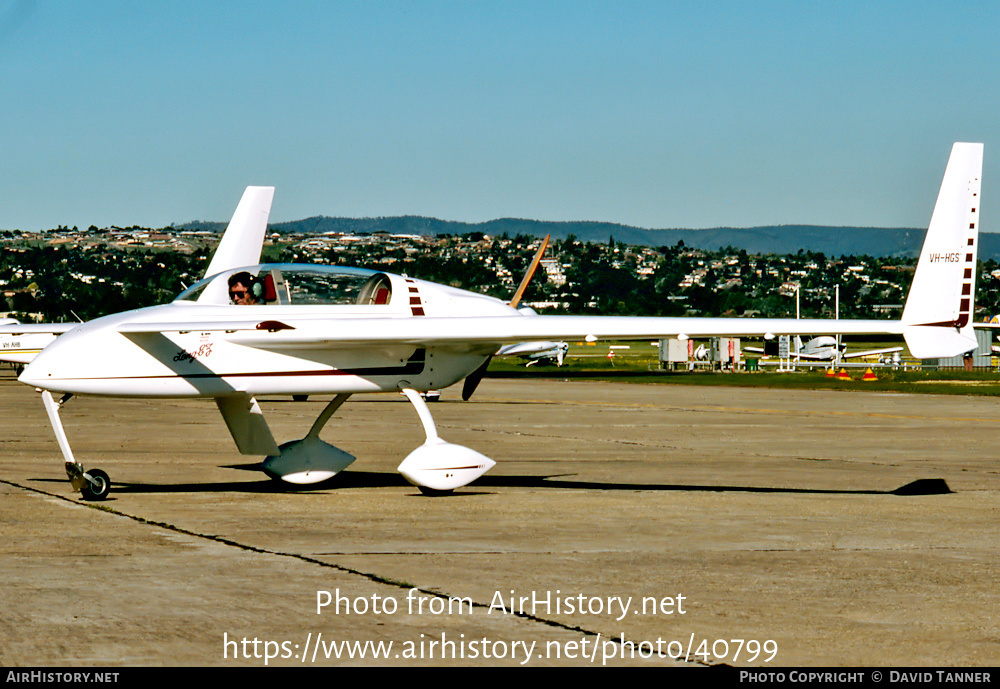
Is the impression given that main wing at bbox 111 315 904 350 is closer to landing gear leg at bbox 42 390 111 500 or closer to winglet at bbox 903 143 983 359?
winglet at bbox 903 143 983 359

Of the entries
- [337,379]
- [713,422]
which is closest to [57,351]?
[337,379]

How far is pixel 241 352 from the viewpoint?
480 inches

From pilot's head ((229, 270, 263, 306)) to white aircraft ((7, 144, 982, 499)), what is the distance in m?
0.05

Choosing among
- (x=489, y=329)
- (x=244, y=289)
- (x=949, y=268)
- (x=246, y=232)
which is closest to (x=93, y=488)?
(x=244, y=289)

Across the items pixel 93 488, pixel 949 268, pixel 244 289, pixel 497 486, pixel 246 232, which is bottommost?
pixel 497 486

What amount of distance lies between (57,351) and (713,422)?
15.5 meters

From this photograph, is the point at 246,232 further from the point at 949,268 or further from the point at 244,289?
the point at 949,268

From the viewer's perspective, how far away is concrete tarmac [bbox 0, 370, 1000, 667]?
6.10 metres

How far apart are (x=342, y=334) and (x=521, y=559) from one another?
13.3 feet

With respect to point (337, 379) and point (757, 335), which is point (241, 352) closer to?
point (337, 379)

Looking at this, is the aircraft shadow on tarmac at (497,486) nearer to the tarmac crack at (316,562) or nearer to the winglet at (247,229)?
the tarmac crack at (316,562)

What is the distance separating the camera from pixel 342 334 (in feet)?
39.1

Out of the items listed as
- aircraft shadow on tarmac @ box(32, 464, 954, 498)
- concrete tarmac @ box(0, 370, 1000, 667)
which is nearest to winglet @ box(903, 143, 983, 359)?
concrete tarmac @ box(0, 370, 1000, 667)

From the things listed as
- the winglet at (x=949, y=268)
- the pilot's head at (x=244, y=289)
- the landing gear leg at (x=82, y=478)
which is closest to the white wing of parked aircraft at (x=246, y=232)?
the pilot's head at (x=244, y=289)
